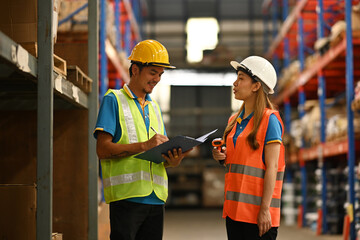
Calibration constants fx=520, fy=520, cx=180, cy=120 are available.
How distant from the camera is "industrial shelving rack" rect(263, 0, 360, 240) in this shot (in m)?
7.97

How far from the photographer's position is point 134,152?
3.11m

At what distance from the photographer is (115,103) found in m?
3.24

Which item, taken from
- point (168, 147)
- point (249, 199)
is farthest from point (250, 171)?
point (168, 147)

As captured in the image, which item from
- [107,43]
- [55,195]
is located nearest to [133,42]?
[107,43]

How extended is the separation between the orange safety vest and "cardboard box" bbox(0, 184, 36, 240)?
130 centimetres

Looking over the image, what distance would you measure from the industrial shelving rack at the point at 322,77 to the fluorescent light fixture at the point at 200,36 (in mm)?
3778

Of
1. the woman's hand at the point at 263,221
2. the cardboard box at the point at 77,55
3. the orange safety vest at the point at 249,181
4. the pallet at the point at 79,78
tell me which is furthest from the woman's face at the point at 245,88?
the cardboard box at the point at 77,55

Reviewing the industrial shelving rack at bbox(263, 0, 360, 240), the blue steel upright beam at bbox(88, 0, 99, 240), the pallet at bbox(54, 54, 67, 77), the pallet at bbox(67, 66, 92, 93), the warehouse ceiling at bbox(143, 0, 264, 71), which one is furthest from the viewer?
the warehouse ceiling at bbox(143, 0, 264, 71)

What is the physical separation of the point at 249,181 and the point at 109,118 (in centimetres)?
93

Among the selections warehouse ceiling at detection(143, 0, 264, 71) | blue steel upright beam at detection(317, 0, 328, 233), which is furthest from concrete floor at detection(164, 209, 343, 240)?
warehouse ceiling at detection(143, 0, 264, 71)

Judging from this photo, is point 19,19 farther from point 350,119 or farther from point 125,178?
point 350,119

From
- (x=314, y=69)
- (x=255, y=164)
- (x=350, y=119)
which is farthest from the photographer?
(x=314, y=69)

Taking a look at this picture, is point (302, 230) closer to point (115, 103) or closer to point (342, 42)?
point (342, 42)

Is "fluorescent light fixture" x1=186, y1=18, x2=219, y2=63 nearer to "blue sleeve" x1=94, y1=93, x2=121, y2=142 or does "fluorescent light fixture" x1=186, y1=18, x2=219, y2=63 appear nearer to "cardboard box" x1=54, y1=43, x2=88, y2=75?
"cardboard box" x1=54, y1=43, x2=88, y2=75
